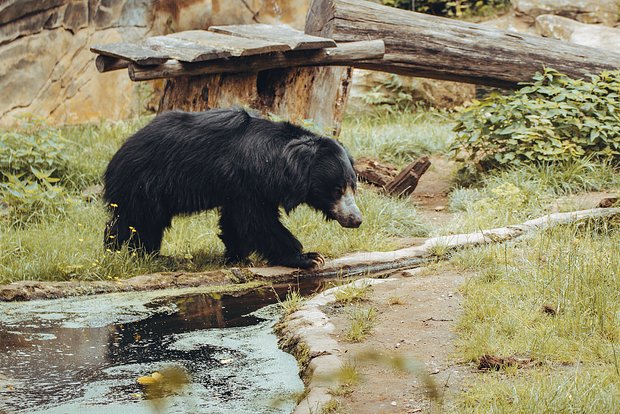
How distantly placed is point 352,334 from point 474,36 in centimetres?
543

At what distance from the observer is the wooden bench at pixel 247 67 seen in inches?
269

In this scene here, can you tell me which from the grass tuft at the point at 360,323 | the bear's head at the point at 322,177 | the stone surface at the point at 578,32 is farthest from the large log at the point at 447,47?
the grass tuft at the point at 360,323

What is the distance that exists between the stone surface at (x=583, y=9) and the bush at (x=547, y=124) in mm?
4955

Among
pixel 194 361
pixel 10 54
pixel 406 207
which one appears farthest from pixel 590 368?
pixel 10 54

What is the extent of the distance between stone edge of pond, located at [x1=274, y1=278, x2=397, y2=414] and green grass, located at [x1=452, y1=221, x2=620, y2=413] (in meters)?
0.51

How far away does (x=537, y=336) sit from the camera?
375 cm

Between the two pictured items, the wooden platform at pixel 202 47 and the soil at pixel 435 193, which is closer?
the wooden platform at pixel 202 47

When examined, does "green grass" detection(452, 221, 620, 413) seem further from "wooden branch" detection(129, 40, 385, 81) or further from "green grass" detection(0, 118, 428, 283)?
"wooden branch" detection(129, 40, 385, 81)

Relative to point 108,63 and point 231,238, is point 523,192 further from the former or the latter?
point 108,63

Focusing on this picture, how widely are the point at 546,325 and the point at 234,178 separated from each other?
241cm

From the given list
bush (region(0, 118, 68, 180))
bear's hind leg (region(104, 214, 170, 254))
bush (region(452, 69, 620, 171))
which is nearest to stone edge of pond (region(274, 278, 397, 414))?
bear's hind leg (region(104, 214, 170, 254))

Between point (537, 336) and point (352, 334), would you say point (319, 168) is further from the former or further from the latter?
point (537, 336)

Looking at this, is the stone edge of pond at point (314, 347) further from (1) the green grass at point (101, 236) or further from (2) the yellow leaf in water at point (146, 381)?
(1) the green grass at point (101, 236)

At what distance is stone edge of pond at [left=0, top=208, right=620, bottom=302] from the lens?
4969mm
